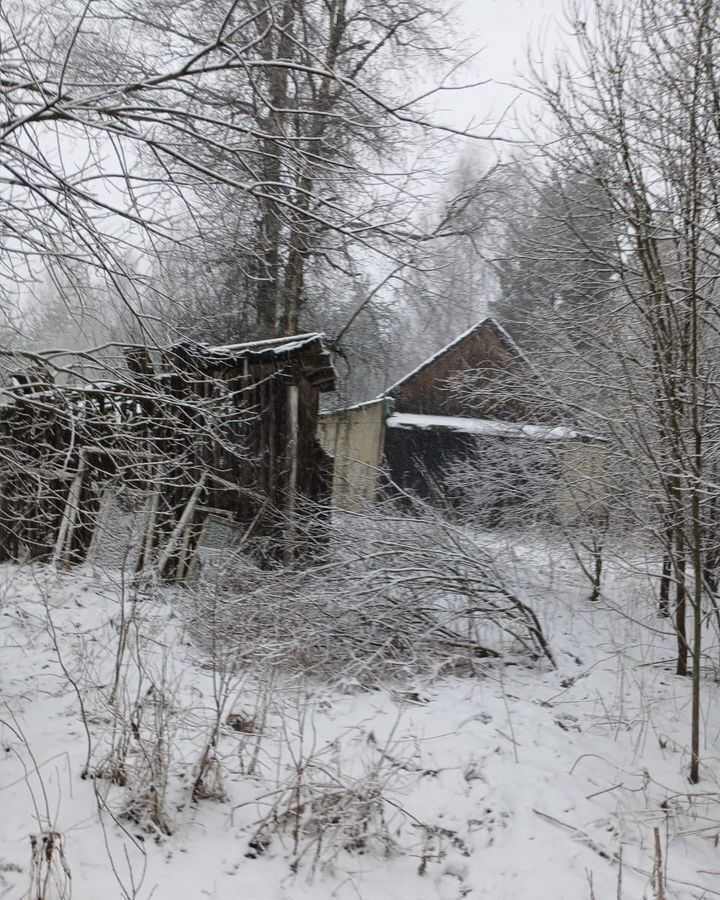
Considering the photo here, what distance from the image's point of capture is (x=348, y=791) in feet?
12.8

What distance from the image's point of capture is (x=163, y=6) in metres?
6.27

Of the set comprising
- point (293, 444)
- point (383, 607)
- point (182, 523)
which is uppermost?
point (293, 444)

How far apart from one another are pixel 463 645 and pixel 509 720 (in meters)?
1.56

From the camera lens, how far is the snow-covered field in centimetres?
368

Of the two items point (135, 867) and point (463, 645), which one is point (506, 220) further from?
point (135, 867)

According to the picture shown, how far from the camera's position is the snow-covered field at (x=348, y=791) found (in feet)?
12.1

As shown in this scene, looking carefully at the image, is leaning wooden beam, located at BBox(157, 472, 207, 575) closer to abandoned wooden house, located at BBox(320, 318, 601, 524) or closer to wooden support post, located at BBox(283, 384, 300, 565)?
wooden support post, located at BBox(283, 384, 300, 565)

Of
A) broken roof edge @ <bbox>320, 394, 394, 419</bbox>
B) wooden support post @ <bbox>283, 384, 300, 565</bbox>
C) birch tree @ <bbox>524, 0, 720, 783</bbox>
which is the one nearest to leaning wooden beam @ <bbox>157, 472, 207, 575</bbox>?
wooden support post @ <bbox>283, 384, 300, 565</bbox>

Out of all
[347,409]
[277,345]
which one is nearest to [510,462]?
[277,345]

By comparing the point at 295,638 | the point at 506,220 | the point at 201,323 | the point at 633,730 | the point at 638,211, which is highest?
the point at 506,220

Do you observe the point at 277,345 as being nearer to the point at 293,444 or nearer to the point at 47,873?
the point at 293,444

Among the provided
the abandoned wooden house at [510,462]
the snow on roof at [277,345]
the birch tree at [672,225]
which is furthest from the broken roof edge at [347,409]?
the birch tree at [672,225]

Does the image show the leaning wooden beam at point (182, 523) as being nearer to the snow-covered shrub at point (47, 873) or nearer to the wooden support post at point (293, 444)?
the wooden support post at point (293, 444)

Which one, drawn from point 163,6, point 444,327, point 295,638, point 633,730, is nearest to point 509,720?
point 633,730
